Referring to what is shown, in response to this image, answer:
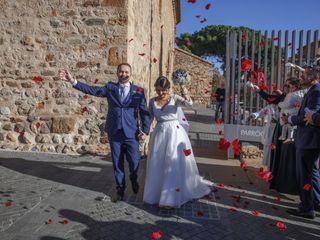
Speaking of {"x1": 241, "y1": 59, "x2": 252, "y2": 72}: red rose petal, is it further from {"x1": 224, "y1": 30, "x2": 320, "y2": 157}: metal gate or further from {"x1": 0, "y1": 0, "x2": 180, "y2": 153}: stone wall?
{"x1": 0, "y1": 0, "x2": 180, "y2": 153}: stone wall

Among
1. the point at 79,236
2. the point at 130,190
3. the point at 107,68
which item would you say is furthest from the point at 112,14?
the point at 79,236

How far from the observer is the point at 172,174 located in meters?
4.01

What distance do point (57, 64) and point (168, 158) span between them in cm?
398

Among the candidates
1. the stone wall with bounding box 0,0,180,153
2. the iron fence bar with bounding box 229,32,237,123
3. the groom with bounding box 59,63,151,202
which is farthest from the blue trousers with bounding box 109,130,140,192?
the iron fence bar with bounding box 229,32,237,123

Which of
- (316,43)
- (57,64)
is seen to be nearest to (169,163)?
(57,64)

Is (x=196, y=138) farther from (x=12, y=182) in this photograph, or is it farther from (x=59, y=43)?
(x=12, y=182)

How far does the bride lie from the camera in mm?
4016

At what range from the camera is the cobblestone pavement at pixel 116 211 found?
3275mm

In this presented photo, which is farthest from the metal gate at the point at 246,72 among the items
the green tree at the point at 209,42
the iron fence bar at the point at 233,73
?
the green tree at the point at 209,42

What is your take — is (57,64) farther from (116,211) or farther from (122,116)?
(116,211)

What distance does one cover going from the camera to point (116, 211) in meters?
3.82

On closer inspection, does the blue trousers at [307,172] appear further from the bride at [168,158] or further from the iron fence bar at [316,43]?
the iron fence bar at [316,43]

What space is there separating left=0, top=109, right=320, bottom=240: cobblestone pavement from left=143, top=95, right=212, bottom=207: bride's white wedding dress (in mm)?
185

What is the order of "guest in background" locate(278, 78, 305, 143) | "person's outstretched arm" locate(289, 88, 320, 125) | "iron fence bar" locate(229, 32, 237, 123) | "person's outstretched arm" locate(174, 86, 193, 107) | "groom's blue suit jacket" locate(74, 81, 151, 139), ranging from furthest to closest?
"iron fence bar" locate(229, 32, 237, 123) → "guest in background" locate(278, 78, 305, 143) → "groom's blue suit jacket" locate(74, 81, 151, 139) → "person's outstretched arm" locate(174, 86, 193, 107) → "person's outstretched arm" locate(289, 88, 320, 125)
